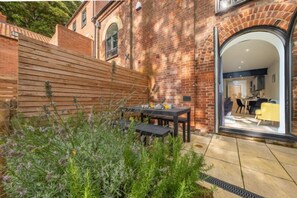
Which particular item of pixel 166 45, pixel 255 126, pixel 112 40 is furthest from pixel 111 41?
pixel 255 126

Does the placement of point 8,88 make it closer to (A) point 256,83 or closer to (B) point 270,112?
(B) point 270,112

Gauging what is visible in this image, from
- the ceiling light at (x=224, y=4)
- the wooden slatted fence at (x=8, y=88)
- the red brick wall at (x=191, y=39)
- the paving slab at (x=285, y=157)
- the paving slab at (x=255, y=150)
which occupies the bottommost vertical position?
the paving slab at (x=285, y=157)

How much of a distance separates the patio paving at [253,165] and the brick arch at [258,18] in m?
2.44

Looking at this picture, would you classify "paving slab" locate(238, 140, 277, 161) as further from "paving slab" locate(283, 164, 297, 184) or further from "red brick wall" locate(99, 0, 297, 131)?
"red brick wall" locate(99, 0, 297, 131)

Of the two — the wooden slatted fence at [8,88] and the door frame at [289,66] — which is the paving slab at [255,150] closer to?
the door frame at [289,66]

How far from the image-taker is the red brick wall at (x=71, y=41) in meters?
7.22

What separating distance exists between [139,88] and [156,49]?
1508mm

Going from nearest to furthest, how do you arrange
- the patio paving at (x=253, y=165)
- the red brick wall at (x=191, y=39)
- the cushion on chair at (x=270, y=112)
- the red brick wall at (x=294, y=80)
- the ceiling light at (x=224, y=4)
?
the patio paving at (x=253, y=165) < the red brick wall at (x=294, y=80) < the red brick wall at (x=191, y=39) < the ceiling light at (x=224, y=4) < the cushion on chair at (x=270, y=112)

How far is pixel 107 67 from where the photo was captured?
3518 mm

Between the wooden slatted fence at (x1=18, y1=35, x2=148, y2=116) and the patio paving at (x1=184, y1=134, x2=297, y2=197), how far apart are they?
5.35 feet

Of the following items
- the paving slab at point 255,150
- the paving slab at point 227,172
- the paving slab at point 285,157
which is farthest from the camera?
the paving slab at point 255,150

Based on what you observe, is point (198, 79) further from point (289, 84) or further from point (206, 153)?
point (206, 153)

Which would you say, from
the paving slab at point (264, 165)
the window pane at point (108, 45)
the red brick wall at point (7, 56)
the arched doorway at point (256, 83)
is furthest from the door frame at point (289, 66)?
the red brick wall at point (7, 56)

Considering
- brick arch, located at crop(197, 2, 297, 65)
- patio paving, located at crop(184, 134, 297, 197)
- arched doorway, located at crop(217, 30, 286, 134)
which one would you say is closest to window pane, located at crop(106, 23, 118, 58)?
brick arch, located at crop(197, 2, 297, 65)
